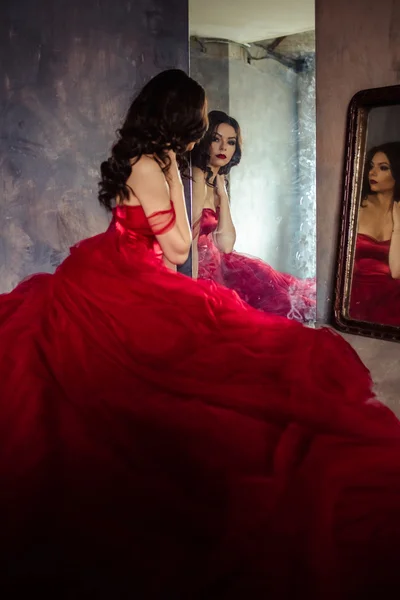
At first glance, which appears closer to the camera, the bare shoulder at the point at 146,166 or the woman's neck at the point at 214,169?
the bare shoulder at the point at 146,166

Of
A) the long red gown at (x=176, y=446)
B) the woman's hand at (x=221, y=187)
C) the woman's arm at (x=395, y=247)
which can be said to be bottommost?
the long red gown at (x=176, y=446)

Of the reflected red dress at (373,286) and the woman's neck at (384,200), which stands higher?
the woman's neck at (384,200)

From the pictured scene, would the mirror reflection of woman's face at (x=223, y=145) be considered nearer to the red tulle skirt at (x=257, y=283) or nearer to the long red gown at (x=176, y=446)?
the red tulle skirt at (x=257, y=283)

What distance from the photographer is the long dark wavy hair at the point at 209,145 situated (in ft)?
10.7

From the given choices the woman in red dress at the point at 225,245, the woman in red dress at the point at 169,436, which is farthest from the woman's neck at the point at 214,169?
the woman in red dress at the point at 169,436

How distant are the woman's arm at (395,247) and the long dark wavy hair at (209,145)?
0.73 metres

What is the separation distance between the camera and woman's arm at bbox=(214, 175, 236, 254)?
3.31 metres

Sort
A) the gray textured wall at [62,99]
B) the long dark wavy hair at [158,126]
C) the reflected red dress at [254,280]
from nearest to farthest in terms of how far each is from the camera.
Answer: the long dark wavy hair at [158,126] → the gray textured wall at [62,99] → the reflected red dress at [254,280]

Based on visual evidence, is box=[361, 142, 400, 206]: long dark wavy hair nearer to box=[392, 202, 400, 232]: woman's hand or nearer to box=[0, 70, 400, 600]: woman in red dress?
box=[392, 202, 400, 232]: woman's hand

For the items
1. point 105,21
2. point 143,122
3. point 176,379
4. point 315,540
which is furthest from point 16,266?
point 315,540

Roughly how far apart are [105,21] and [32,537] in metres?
2.41

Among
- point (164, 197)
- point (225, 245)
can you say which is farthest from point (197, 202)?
point (164, 197)

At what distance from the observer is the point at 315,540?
4.83 feet

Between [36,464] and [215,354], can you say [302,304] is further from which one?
[36,464]
